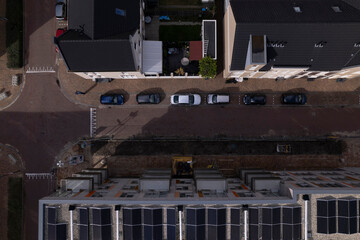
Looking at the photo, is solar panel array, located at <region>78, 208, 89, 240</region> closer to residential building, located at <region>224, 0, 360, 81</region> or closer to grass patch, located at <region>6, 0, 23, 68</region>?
residential building, located at <region>224, 0, 360, 81</region>

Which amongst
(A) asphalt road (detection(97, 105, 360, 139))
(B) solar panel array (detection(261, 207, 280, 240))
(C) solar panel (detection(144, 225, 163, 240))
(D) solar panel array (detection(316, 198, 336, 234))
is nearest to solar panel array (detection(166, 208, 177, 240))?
(C) solar panel (detection(144, 225, 163, 240))

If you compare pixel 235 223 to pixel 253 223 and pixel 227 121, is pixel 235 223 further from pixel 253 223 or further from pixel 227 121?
pixel 227 121

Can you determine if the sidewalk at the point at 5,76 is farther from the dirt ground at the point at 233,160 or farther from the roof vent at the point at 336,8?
the roof vent at the point at 336,8

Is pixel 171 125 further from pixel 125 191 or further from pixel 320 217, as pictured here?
pixel 320 217

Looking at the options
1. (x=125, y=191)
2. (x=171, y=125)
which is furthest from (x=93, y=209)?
(x=171, y=125)

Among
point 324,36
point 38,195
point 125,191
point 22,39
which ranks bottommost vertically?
point 38,195

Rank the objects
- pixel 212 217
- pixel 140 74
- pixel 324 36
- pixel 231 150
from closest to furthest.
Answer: pixel 212 217
pixel 324 36
pixel 140 74
pixel 231 150

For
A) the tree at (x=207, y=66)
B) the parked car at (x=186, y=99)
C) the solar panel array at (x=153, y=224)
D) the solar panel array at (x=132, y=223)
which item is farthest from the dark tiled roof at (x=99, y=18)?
the solar panel array at (x=153, y=224)

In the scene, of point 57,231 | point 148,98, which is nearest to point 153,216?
point 57,231

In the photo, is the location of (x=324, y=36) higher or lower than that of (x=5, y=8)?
lower
